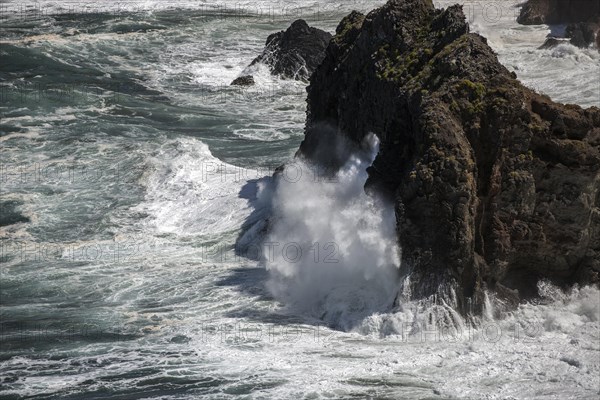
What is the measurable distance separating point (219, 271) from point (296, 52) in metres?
16.6

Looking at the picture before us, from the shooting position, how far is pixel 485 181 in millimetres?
16156

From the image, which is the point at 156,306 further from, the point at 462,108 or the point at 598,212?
the point at 598,212

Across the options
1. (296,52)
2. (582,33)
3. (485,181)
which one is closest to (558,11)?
(582,33)

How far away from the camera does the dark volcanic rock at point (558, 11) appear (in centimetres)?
3897

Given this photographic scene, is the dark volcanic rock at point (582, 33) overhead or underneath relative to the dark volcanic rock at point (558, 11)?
underneath

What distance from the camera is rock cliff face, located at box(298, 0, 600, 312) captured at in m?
15.7

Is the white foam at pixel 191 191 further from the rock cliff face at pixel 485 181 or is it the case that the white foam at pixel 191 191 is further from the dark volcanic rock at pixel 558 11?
the dark volcanic rock at pixel 558 11

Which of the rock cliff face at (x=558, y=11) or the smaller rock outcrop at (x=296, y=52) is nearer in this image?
the smaller rock outcrop at (x=296, y=52)

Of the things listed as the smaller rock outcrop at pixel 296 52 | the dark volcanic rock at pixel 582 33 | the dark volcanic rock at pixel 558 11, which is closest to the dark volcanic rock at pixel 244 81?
the smaller rock outcrop at pixel 296 52

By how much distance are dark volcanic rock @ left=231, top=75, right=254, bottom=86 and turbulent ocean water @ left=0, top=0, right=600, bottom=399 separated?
1.25 feet

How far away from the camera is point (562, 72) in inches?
1256

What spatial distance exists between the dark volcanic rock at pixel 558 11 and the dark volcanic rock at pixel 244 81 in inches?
413

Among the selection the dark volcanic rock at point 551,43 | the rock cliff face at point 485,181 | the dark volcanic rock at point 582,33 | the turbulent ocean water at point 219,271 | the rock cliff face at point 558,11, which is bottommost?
the turbulent ocean water at point 219,271

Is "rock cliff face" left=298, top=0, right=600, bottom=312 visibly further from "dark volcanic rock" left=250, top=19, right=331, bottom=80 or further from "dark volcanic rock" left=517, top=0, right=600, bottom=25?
"dark volcanic rock" left=517, top=0, right=600, bottom=25
